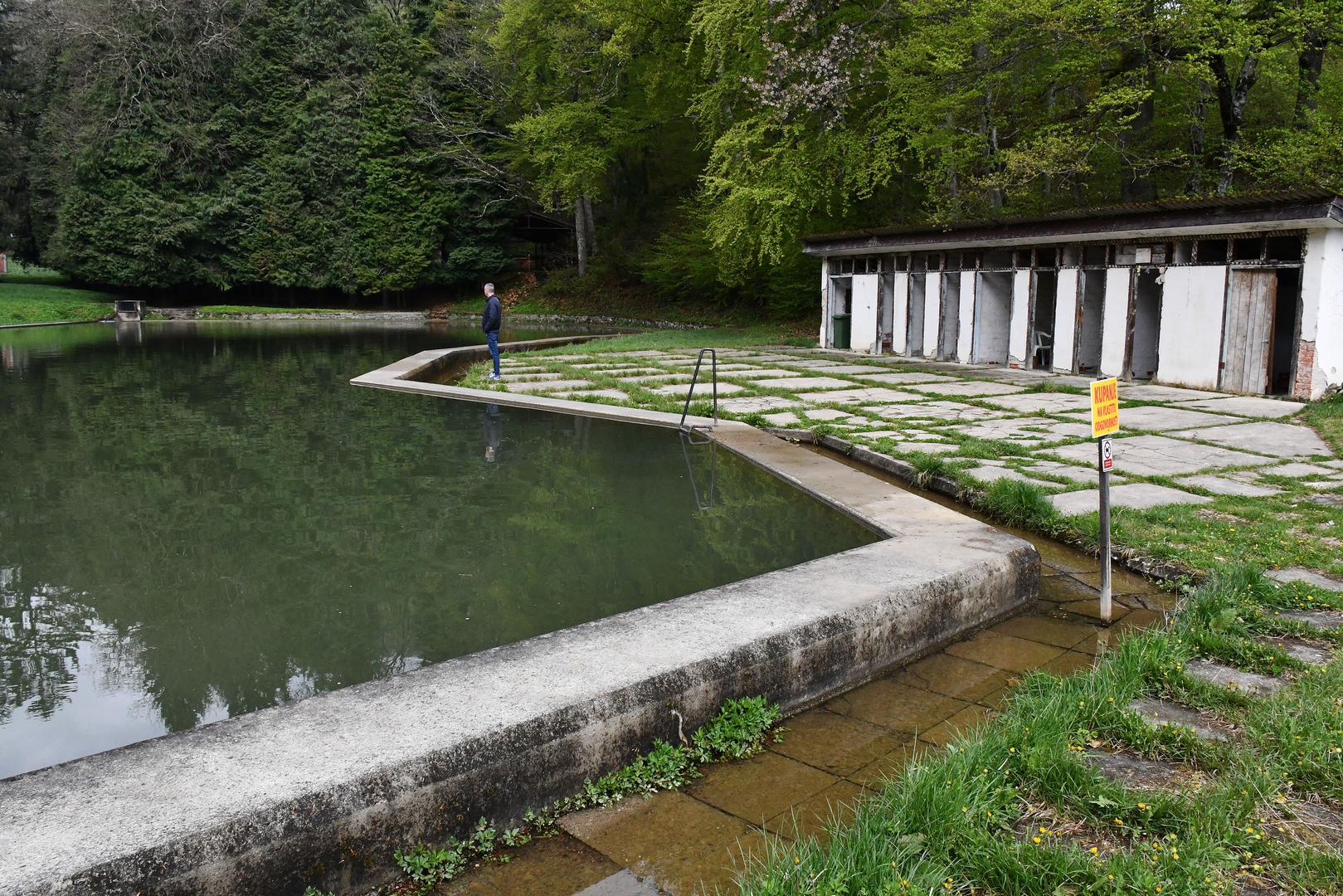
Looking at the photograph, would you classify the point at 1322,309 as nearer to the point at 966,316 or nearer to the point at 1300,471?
the point at 1300,471

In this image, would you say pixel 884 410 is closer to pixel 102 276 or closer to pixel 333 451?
pixel 333 451

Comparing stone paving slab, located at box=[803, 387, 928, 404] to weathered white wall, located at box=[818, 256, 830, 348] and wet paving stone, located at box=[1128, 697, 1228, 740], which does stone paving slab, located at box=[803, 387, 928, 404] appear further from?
wet paving stone, located at box=[1128, 697, 1228, 740]

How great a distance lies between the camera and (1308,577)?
538cm

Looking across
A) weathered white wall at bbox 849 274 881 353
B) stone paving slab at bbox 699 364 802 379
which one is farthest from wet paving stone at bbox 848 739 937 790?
weathered white wall at bbox 849 274 881 353

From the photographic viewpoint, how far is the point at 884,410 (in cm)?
1206

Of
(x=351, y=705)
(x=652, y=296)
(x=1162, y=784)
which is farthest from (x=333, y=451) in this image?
(x=652, y=296)

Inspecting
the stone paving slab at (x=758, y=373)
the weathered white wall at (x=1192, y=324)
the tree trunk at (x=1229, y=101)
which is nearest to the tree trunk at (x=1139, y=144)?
the tree trunk at (x=1229, y=101)

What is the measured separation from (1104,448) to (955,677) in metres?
1.58

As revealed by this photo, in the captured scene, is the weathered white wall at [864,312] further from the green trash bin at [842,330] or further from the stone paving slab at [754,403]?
the stone paving slab at [754,403]

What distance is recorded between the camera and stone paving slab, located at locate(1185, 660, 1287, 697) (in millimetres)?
3947

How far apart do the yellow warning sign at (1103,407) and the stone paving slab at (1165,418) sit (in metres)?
5.66

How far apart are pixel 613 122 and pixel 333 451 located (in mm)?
24603

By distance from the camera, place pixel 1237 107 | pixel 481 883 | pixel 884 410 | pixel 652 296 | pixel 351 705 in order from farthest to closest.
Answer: pixel 652 296 < pixel 1237 107 < pixel 884 410 < pixel 351 705 < pixel 481 883

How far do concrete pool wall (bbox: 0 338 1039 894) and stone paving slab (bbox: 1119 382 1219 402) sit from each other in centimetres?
917
